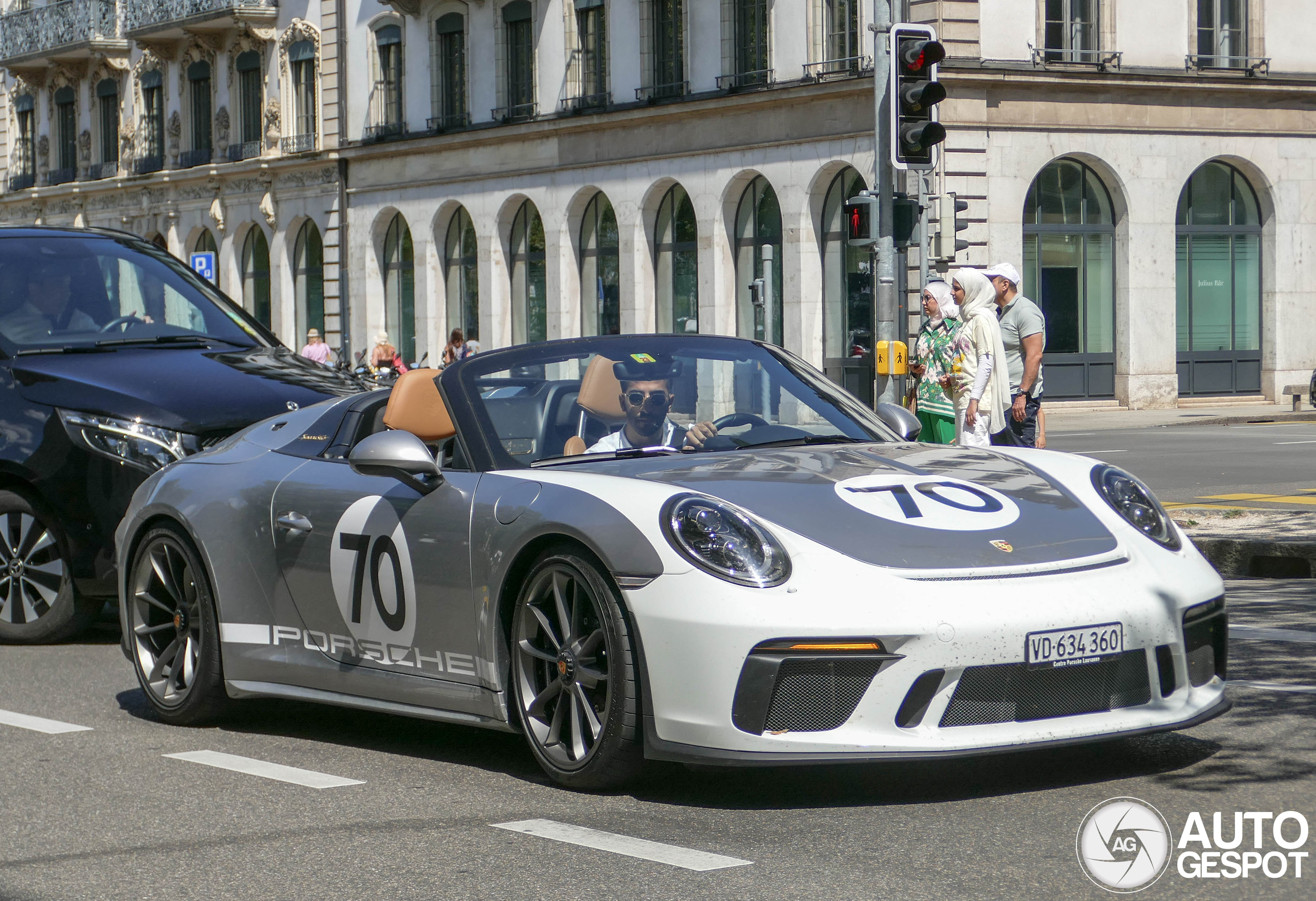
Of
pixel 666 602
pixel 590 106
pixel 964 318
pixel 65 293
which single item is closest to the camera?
pixel 666 602

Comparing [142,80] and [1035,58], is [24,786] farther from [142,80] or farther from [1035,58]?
[142,80]

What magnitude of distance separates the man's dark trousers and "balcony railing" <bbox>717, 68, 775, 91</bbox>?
66.9ft

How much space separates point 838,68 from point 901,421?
25457 millimetres

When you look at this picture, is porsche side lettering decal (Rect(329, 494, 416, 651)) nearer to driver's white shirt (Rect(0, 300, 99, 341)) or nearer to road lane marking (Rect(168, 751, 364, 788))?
road lane marking (Rect(168, 751, 364, 788))

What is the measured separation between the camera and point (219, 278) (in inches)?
1871

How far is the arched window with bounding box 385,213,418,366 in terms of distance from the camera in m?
41.9

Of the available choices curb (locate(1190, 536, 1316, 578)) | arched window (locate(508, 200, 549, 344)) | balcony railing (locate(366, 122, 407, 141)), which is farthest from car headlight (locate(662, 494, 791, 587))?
balcony railing (locate(366, 122, 407, 141))

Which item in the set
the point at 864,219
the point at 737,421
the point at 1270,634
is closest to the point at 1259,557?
the point at 1270,634

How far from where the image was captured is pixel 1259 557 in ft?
35.6

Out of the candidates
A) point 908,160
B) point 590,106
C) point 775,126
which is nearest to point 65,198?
point 590,106

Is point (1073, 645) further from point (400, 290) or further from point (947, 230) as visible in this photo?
point (400, 290)

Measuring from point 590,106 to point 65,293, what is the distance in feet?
88.6

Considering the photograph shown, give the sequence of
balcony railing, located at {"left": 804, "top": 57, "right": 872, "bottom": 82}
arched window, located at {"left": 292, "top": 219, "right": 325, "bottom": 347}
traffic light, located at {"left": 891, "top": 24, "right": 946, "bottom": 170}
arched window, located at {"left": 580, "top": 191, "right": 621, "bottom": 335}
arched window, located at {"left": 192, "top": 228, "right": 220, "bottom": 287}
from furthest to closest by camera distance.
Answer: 1. arched window, located at {"left": 192, "top": 228, "right": 220, "bottom": 287}
2. arched window, located at {"left": 292, "top": 219, "right": 325, "bottom": 347}
3. arched window, located at {"left": 580, "top": 191, "right": 621, "bottom": 335}
4. balcony railing, located at {"left": 804, "top": 57, "right": 872, "bottom": 82}
5. traffic light, located at {"left": 891, "top": 24, "right": 946, "bottom": 170}

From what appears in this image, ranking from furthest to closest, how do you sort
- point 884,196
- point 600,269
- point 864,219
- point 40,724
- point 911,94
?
point 600,269 → point 864,219 → point 884,196 → point 911,94 → point 40,724
